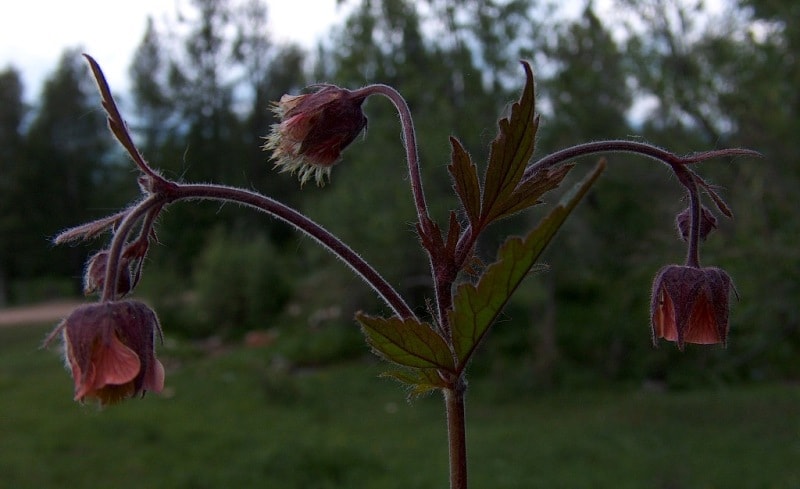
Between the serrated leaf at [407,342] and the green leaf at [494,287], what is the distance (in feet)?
0.09

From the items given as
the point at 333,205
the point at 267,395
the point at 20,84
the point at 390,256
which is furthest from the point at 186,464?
the point at 20,84

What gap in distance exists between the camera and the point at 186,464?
7668mm

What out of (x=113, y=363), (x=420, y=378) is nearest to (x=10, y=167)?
(x=113, y=363)

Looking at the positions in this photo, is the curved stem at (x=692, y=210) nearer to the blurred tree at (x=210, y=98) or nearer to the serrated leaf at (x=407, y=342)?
the serrated leaf at (x=407, y=342)

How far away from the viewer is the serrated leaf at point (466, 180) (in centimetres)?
107

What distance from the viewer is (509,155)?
1.04 meters

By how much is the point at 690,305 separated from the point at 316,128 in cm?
73

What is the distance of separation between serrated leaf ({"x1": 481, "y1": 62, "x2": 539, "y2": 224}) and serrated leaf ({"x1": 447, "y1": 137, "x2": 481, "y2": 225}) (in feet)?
0.04

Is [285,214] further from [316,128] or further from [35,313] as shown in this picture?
[35,313]

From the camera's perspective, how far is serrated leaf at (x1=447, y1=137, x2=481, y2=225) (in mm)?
1068

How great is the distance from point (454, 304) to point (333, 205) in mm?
11707

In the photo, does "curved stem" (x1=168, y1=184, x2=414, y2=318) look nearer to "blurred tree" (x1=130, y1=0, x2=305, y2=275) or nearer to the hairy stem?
the hairy stem

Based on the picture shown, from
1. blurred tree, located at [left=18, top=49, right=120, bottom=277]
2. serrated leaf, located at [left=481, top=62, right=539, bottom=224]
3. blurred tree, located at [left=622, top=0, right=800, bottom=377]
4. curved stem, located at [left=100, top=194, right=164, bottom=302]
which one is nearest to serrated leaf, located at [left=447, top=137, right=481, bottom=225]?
serrated leaf, located at [left=481, top=62, right=539, bottom=224]

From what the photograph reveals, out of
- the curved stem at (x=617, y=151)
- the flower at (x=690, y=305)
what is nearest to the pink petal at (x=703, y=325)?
the flower at (x=690, y=305)
